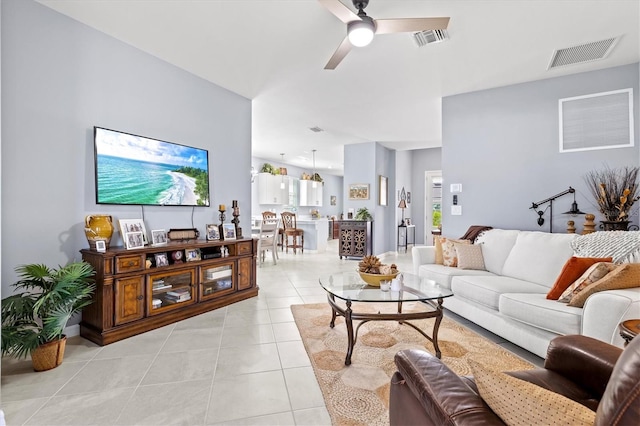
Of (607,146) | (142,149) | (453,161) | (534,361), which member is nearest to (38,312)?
(142,149)

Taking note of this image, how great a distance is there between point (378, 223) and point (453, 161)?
10.8 feet

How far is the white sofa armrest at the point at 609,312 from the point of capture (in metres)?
1.72

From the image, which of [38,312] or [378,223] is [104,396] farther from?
[378,223]

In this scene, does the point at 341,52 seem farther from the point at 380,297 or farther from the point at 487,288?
the point at 487,288

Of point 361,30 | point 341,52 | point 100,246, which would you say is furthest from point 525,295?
point 100,246

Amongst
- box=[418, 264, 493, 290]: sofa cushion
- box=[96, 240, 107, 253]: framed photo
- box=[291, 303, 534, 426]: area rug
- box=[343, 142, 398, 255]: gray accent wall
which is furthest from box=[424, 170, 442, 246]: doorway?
box=[96, 240, 107, 253]: framed photo

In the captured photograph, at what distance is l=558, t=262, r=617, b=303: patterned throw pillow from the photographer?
202 cm

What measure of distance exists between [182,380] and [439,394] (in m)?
1.76

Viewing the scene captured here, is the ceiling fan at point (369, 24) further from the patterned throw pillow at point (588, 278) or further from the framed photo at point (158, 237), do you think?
the framed photo at point (158, 237)

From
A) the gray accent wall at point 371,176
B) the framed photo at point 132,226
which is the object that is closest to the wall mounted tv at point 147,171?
the framed photo at point 132,226

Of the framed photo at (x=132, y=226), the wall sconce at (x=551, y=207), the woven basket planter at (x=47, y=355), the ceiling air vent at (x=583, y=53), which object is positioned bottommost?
the woven basket planter at (x=47, y=355)

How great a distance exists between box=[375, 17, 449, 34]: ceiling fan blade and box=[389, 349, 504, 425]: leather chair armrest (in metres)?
2.25

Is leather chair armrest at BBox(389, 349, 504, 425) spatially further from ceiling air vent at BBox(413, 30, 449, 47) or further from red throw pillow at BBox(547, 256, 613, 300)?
ceiling air vent at BBox(413, 30, 449, 47)

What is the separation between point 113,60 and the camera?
115 inches
